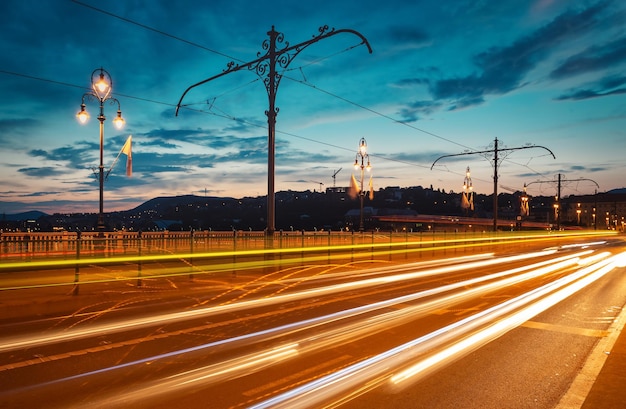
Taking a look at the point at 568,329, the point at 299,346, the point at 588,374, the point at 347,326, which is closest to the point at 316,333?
the point at 347,326

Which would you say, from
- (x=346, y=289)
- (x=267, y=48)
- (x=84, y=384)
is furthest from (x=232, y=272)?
(x=84, y=384)

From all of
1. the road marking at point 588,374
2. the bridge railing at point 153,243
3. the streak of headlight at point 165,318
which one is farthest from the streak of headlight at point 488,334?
the bridge railing at point 153,243

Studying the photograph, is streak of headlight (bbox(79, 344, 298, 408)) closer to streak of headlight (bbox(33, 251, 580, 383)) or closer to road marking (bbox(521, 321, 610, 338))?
streak of headlight (bbox(33, 251, 580, 383))

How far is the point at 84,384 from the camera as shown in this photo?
18.3 ft

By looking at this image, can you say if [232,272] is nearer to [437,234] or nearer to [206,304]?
[206,304]

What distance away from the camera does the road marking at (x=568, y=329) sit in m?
8.51

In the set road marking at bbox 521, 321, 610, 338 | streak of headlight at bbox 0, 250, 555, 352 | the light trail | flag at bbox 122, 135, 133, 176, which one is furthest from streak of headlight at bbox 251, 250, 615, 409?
flag at bbox 122, 135, 133, 176

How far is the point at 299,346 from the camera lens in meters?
7.39

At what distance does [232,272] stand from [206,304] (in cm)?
727

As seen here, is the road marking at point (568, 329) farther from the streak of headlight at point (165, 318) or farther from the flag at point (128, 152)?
the flag at point (128, 152)

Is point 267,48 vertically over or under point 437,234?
over

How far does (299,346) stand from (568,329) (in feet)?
17.4

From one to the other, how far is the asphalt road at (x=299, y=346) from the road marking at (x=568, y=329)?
24mm

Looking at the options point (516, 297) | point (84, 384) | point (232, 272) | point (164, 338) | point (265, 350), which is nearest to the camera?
point (84, 384)
